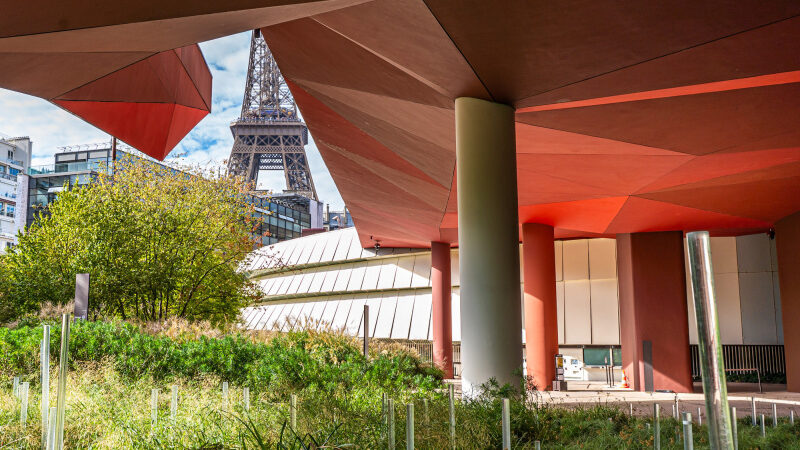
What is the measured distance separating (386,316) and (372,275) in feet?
7.61

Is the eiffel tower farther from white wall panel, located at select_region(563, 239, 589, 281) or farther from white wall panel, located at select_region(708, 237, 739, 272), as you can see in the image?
white wall panel, located at select_region(708, 237, 739, 272)

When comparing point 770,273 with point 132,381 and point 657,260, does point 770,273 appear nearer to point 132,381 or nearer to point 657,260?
point 657,260

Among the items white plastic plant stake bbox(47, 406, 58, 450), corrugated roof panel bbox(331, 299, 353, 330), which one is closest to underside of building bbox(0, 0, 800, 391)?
white plastic plant stake bbox(47, 406, 58, 450)

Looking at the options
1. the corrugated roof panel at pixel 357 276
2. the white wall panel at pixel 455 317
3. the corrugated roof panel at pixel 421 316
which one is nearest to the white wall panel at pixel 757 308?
the white wall panel at pixel 455 317

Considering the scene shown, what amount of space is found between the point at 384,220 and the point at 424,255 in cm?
635

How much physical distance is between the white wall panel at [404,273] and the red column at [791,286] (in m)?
14.7

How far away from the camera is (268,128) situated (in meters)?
71.9

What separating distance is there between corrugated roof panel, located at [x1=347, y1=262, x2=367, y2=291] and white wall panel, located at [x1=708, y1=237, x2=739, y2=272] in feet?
49.4

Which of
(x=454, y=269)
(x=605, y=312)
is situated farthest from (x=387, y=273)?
(x=605, y=312)

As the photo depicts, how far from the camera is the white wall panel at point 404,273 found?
28.1 meters

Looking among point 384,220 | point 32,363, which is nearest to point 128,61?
point 32,363

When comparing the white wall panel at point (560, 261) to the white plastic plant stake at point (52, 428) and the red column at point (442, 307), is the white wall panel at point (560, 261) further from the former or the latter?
the white plastic plant stake at point (52, 428)

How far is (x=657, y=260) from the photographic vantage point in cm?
1883

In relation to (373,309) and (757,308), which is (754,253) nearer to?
(757,308)
